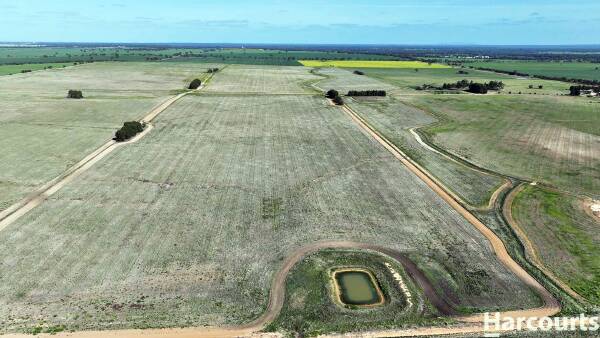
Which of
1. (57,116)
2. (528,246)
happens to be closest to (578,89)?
(528,246)

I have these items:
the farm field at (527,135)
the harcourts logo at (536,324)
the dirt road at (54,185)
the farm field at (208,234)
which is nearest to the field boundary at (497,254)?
the harcourts logo at (536,324)

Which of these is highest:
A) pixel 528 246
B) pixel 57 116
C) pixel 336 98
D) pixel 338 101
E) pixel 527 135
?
Answer: pixel 336 98

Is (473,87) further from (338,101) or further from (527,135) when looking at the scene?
(527,135)

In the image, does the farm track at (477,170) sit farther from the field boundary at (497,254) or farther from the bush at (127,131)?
the bush at (127,131)

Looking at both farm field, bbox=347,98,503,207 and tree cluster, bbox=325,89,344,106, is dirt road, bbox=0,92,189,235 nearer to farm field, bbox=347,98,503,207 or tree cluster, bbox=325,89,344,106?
farm field, bbox=347,98,503,207

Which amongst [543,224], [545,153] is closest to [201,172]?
[543,224]

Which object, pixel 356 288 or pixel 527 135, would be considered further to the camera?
pixel 527 135

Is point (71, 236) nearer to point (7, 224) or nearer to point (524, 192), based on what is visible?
point (7, 224)
